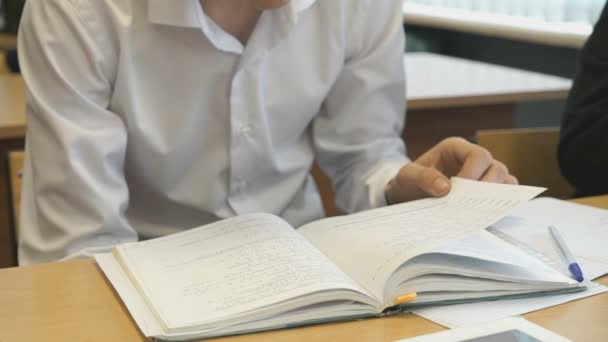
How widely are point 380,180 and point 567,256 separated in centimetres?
47

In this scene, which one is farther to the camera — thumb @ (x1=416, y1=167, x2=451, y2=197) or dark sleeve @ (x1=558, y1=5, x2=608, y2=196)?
dark sleeve @ (x1=558, y1=5, x2=608, y2=196)

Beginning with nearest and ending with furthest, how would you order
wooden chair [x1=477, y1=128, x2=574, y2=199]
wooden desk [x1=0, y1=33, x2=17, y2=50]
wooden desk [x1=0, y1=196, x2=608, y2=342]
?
wooden desk [x1=0, y1=196, x2=608, y2=342] → wooden chair [x1=477, y1=128, x2=574, y2=199] → wooden desk [x1=0, y1=33, x2=17, y2=50]

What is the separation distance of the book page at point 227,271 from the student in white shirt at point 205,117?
8.9 inches

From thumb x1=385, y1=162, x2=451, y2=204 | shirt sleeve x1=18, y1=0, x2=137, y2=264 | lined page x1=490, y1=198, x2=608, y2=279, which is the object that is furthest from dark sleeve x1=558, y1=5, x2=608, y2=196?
shirt sleeve x1=18, y1=0, x2=137, y2=264

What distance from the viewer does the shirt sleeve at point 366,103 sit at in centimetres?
141

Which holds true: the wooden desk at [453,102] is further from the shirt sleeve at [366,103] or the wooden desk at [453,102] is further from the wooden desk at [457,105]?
the shirt sleeve at [366,103]

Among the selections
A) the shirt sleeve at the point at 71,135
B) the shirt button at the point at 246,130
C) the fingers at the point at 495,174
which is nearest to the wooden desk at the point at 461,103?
the shirt button at the point at 246,130

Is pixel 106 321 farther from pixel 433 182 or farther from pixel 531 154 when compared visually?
pixel 531 154

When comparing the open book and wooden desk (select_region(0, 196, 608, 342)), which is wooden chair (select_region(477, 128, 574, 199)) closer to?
the open book

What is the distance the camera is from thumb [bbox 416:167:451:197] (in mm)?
1076

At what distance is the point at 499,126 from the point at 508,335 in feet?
5.36

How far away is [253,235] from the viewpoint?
0.93 meters

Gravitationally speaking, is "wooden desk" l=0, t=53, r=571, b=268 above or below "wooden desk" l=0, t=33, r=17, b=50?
above

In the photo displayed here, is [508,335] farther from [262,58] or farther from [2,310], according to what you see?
[262,58]
